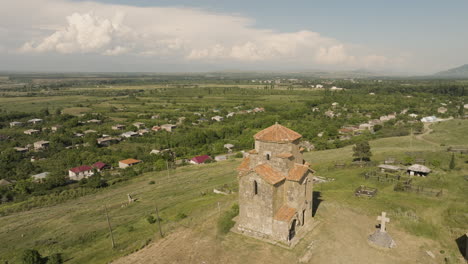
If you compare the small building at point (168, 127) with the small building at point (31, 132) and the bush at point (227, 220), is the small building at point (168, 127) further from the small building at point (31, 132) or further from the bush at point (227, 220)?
the bush at point (227, 220)

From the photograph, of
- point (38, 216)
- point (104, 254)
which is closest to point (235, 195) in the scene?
point (104, 254)

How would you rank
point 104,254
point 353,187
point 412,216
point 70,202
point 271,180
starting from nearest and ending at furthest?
1. point 271,180
2. point 104,254
3. point 412,216
4. point 353,187
5. point 70,202

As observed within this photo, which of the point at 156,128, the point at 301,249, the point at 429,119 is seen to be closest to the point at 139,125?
the point at 156,128

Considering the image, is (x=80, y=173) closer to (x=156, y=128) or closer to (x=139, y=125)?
(x=156, y=128)

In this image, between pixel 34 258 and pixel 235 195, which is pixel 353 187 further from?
pixel 34 258

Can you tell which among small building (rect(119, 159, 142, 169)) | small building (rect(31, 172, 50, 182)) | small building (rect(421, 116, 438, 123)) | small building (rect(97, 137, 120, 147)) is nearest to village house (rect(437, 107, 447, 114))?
small building (rect(421, 116, 438, 123))

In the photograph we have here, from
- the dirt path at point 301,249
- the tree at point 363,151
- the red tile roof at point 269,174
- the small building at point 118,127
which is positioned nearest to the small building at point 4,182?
the small building at point 118,127
